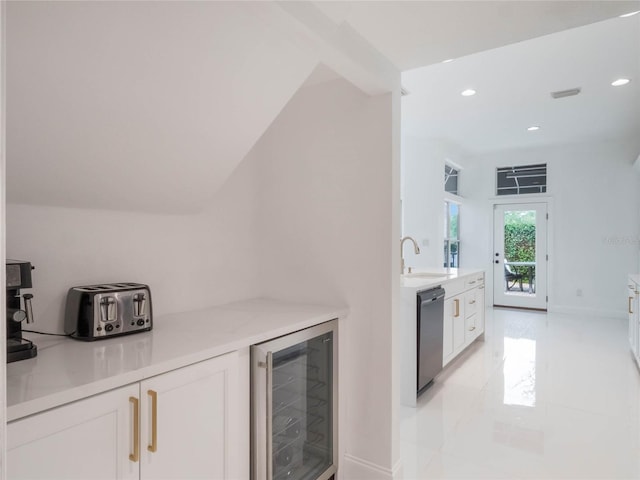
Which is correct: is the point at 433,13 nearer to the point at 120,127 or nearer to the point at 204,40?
the point at 204,40

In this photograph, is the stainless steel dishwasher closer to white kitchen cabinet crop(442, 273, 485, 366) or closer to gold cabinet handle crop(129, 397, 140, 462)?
white kitchen cabinet crop(442, 273, 485, 366)

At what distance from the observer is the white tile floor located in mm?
2123

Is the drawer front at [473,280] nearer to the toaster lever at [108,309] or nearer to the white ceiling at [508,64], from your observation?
the white ceiling at [508,64]

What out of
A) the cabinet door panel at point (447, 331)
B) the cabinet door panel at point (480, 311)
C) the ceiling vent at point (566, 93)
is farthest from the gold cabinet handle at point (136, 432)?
the ceiling vent at point (566, 93)

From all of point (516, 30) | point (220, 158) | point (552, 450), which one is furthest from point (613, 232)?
point (220, 158)

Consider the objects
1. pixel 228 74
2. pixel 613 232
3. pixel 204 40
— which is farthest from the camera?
pixel 613 232

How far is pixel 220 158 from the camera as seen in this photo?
174 cm

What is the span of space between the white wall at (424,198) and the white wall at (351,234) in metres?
4.15

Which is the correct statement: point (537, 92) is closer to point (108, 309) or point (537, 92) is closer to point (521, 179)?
point (521, 179)

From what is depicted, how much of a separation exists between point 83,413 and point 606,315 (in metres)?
7.27

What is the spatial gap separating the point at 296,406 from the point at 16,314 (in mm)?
1196

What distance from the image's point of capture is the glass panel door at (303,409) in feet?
5.63

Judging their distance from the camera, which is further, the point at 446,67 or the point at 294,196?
the point at 446,67

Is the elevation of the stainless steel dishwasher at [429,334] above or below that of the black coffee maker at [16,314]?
below
